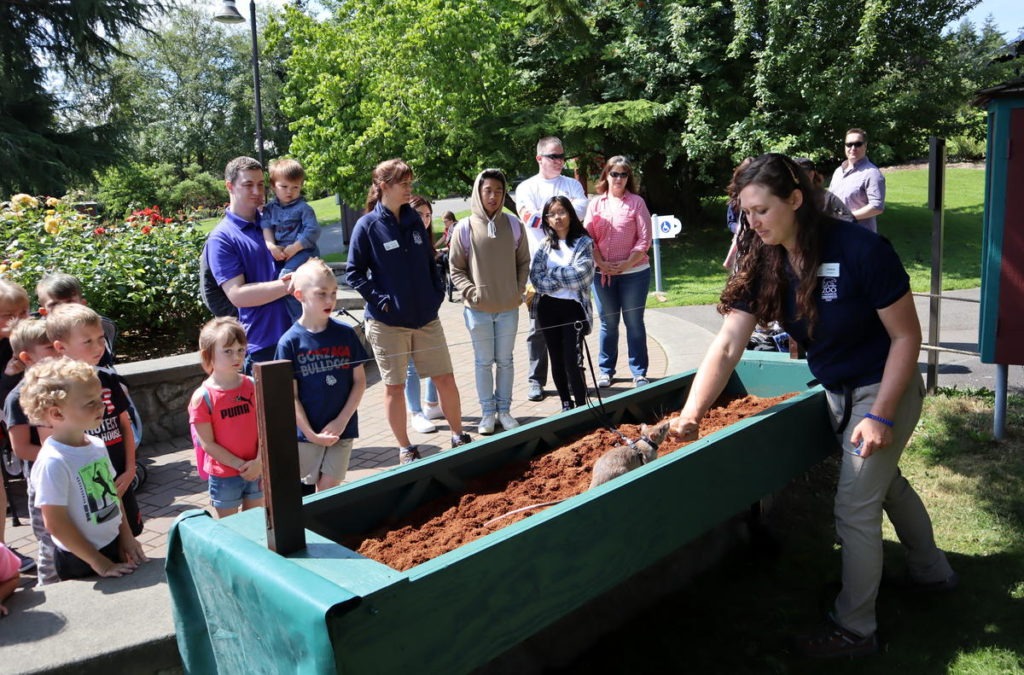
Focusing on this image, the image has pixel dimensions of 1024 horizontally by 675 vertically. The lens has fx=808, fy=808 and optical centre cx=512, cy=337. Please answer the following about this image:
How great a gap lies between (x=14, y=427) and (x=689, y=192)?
17963mm

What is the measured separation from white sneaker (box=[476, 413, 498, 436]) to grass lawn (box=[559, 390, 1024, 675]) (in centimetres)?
212

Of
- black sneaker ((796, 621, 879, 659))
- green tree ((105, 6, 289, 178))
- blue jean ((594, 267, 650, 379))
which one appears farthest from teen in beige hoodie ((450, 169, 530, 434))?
green tree ((105, 6, 289, 178))

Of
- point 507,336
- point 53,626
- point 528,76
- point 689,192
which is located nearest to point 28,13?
point 528,76

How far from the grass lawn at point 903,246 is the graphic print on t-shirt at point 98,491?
31.9 feet

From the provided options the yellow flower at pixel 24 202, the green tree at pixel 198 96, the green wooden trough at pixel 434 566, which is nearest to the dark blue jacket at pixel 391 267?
the green wooden trough at pixel 434 566

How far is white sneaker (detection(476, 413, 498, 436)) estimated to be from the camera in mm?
5809

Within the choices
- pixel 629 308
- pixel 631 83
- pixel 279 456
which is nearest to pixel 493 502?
pixel 279 456

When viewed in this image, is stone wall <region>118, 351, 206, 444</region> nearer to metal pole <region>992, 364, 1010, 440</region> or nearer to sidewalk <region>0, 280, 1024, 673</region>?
sidewalk <region>0, 280, 1024, 673</region>

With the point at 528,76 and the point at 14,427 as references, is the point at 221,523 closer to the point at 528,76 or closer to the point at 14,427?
the point at 14,427

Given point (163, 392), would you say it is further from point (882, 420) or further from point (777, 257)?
point (882, 420)

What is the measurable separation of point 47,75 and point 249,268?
22083mm

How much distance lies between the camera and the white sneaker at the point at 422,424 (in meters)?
6.07

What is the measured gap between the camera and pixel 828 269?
9.70 feet

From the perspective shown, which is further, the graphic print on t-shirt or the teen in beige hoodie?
the teen in beige hoodie
